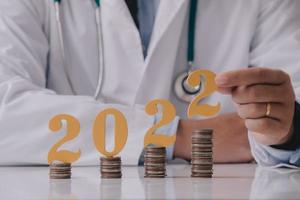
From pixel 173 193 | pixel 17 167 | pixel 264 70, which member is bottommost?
pixel 17 167

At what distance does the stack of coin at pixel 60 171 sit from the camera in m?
1.21

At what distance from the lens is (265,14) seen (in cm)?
191

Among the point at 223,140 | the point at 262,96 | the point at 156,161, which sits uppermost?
the point at 262,96

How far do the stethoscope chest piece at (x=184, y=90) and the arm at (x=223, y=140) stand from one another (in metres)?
0.20

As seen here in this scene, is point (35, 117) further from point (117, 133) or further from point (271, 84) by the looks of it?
point (271, 84)

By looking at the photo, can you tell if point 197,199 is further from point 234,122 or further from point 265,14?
point 265,14

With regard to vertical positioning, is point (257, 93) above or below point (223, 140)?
above

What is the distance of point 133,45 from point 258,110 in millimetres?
711

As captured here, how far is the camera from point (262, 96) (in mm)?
1186

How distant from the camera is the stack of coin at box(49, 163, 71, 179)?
1.21 metres

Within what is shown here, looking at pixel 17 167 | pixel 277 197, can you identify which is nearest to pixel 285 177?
pixel 277 197

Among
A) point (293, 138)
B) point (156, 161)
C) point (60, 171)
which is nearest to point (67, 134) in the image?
point (60, 171)

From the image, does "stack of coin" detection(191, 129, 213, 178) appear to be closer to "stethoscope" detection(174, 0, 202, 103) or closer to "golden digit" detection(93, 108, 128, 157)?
"golden digit" detection(93, 108, 128, 157)

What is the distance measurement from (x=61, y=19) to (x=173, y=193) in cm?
107
